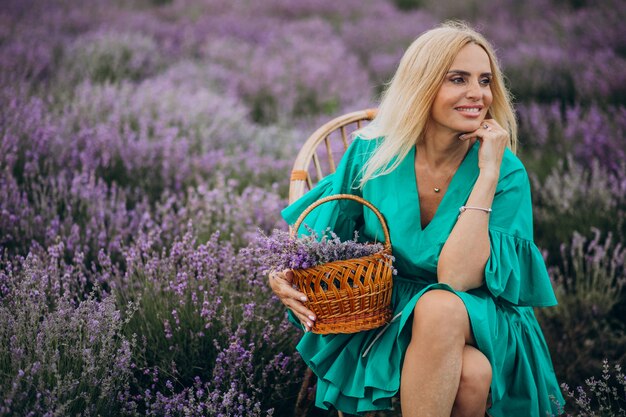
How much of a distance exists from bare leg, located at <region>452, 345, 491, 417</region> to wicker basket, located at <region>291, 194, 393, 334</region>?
29 cm

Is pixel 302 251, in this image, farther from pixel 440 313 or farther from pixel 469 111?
pixel 469 111

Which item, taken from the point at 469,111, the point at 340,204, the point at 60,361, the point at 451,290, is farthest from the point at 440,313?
the point at 60,361

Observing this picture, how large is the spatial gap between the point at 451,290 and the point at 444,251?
0.49ft

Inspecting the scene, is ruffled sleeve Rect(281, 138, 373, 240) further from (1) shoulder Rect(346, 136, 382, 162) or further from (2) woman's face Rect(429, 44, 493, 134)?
(2) woman's face Rect(429, 44, 493, 134)

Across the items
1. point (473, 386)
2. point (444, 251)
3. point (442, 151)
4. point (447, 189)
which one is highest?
point (442, 151)

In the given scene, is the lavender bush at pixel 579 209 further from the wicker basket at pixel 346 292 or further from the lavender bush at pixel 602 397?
the wicker basket at pixel 346 292

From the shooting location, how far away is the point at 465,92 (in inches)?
79.0

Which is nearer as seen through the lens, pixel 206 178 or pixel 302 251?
pixel 302 251

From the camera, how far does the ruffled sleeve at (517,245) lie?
6.42ft

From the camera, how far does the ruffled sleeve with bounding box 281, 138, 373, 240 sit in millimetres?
2146

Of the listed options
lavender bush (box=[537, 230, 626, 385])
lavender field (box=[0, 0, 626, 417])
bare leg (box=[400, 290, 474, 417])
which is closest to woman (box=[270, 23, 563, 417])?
bare leg (box=[400, 290, 474, 417])

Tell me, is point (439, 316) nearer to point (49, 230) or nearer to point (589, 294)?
point (589, 294)

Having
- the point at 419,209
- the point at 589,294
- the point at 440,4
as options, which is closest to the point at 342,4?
the point at 440,4

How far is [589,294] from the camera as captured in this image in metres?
2.96
